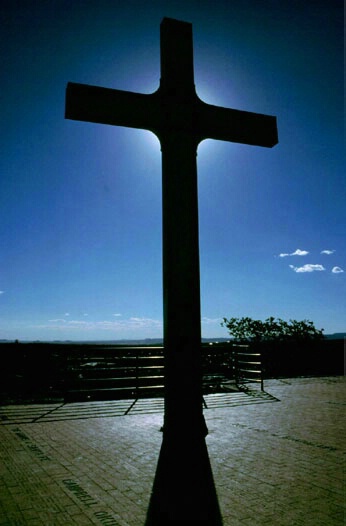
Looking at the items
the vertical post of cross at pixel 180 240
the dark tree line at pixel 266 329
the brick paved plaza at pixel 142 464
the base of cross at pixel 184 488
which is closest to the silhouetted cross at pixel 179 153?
the vertical post of cross at pixel 180 240

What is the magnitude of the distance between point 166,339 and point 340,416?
209 inches

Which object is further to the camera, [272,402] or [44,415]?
[272,402]

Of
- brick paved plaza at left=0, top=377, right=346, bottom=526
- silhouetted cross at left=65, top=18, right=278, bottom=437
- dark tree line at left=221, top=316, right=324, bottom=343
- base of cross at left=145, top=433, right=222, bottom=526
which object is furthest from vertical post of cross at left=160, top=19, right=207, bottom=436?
dark tree line at left=221, top=316, right=324, bottom=343

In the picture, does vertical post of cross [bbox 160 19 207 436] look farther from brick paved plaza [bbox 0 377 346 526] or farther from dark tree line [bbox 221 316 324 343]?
dark tree line [bbox 221 316 324 343]

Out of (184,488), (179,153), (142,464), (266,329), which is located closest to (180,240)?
(179,153)

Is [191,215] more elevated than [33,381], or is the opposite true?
[191,215]

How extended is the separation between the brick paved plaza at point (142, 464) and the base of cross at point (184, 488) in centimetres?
10

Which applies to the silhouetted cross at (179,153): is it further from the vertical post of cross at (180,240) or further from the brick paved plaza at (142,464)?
the brick paved plaza at (142,464)

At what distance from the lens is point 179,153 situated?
13.0 ft

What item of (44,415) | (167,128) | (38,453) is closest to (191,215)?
(167,128)

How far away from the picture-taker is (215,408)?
321 inches

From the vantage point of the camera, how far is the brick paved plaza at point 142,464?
3.12 meters

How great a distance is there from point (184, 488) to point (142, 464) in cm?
105

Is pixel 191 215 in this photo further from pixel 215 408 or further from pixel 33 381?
pixel 33 381
